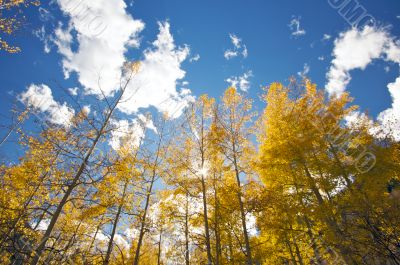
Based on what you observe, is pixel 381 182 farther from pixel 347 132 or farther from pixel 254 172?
pixel 254 172

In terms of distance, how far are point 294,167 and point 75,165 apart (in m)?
8.30

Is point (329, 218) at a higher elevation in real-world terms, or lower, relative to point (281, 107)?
lower

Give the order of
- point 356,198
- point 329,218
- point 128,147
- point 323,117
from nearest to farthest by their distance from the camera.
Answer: point 356,198, point 329,218, point 323,117, point 128,147

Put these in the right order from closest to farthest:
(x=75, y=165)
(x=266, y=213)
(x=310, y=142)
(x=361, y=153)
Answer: (x=75, y=165)
(x=266, y=213)
(x=310, y=142)
(x=361, y=153)

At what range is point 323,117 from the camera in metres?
11.6

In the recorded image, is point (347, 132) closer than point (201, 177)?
No

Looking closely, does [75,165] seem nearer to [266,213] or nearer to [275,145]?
[266,213]

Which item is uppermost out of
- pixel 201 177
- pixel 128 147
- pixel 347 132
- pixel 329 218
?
pixel 128 147

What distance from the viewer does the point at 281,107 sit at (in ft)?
39.1

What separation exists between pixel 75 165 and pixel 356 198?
826 cm

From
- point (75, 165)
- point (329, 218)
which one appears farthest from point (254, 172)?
point (75, 165)

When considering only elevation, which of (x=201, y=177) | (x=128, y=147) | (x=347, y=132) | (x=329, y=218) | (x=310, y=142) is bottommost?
(x=329, y=218)

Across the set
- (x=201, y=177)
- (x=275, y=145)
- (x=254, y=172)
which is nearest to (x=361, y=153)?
(x=275, y=145)

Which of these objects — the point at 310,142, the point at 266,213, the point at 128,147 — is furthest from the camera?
the point at 128,147
